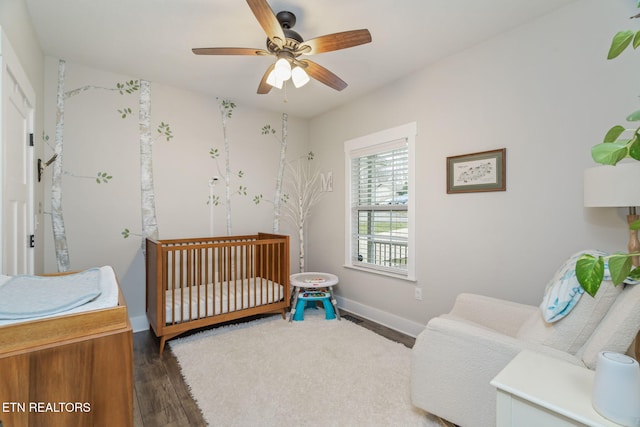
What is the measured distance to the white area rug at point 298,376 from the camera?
168 centimetres

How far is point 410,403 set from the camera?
69.9 inches

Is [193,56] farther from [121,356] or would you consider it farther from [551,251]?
[551,251]

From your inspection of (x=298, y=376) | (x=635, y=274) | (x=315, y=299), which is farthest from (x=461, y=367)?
(x=315, y=299)

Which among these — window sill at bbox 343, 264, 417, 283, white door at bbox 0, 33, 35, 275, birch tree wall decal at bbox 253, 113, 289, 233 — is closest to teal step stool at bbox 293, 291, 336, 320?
window sill at bbox 343, 264, 417, 283

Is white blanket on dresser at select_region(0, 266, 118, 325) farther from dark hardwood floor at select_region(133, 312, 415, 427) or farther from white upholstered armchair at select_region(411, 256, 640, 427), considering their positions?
white upholstered armchair at select_region(411, 256, 640, 427)

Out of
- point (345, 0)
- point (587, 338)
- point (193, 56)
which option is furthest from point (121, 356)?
point (193, 56)

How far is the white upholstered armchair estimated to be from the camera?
1.17 metres

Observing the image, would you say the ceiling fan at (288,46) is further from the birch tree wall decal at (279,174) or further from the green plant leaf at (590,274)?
the birch tree wall decal at (279,174)

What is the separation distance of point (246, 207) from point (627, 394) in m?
3.34

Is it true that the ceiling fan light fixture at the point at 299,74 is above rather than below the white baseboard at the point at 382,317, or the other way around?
above

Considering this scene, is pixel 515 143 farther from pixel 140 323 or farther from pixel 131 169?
pixel 140 323

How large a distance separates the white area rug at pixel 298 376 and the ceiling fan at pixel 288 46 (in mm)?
1977

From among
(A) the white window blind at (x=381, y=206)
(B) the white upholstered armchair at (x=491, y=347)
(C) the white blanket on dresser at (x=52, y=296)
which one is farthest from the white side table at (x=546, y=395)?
(A) the white window blind at (x=381, y=206)

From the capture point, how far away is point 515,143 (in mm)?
2127
